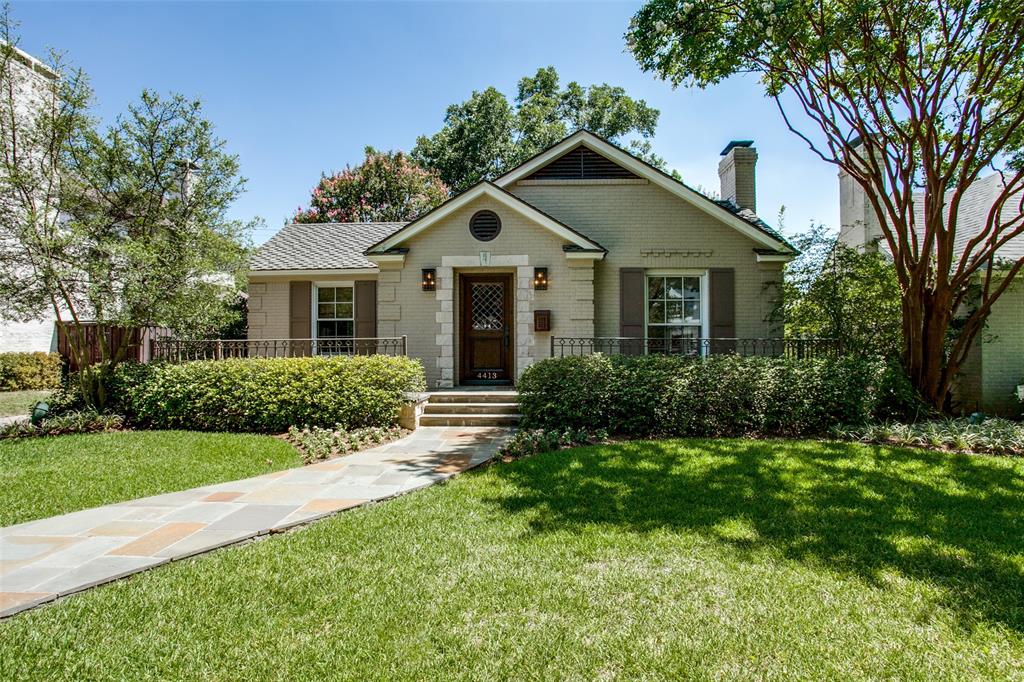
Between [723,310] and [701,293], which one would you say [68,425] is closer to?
[701,293]

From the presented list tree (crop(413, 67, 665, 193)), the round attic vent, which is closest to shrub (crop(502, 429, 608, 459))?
the round attic vent

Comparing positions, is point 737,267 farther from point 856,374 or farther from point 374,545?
point 374,545

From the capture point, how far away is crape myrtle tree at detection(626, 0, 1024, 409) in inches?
314

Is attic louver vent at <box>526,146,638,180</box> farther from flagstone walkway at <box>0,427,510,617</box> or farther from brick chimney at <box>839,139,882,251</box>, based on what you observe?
flagstone walkway at <box>0,427,510,617</box>

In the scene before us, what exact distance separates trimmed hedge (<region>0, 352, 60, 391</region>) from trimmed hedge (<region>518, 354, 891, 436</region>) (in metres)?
13.3

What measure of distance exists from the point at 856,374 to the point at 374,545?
7389 millimetres

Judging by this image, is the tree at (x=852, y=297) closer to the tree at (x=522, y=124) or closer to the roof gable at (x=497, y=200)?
the roof gable at (x=497, y=200)

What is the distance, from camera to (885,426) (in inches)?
297

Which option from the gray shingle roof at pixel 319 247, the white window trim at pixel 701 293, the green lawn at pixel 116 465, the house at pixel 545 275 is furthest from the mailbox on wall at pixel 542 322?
the green lawn at pixel 116 465

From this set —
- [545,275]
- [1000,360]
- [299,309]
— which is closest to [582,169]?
[545,275]

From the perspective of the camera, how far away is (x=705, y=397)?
758cm

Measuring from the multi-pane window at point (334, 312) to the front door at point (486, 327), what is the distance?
9.66 ft

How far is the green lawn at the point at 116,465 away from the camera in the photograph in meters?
4.95

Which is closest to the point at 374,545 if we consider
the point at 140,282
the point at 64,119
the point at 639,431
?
the point at 639,431
